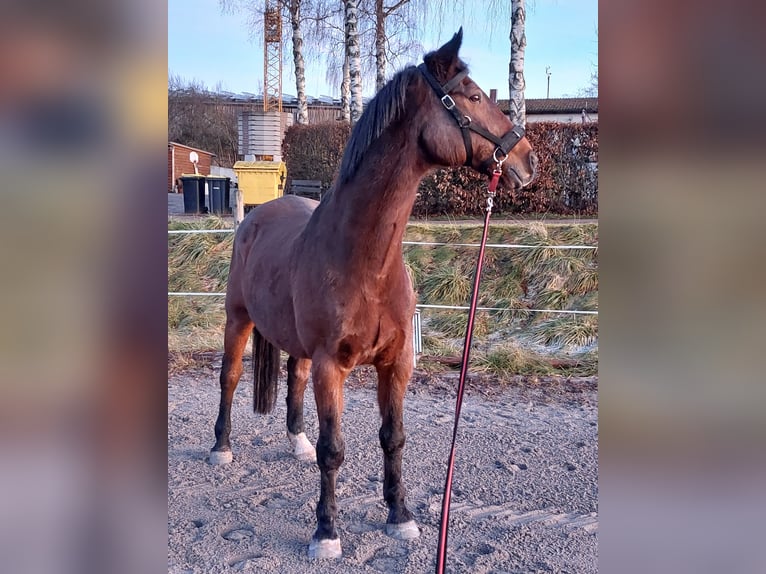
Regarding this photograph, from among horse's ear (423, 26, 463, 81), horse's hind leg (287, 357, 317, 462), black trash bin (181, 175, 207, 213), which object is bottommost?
horse's hind leg (287, 357, 317, 462)

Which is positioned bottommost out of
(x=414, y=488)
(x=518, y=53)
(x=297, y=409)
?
(x=414, y=488)

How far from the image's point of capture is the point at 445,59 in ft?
8.61

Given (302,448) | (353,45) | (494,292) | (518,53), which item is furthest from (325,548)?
(353,45)

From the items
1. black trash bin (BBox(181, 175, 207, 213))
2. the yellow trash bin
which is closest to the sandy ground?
the yellow trash bin

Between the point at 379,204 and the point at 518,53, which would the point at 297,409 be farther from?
the point at 518,53

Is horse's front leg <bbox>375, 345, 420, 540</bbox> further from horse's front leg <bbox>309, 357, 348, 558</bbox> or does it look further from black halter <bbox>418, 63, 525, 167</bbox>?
black halter <bbox>418, 63, 525, 167</bbox>

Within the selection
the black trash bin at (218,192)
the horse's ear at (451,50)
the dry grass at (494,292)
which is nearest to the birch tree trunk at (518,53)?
the dry grass at (494,292)

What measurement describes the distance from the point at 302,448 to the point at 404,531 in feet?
4.27

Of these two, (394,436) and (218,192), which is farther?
(218,192)

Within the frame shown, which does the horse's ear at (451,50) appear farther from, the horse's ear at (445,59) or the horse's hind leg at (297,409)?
the horse's hind leg at (297,409)

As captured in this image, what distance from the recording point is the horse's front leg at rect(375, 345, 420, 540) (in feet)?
10.2

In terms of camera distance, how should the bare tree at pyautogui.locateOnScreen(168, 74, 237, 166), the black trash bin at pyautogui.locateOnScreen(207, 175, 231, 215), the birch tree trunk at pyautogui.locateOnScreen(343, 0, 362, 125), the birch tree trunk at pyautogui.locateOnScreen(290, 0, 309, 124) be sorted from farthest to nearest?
the bare tree at pyautogui.locateOnScreen(168, 74, 237, 166) → the birch tree trunk at pyautogui.locateOnScreen(290, 0, 309, 124) → the black trash bin at pyautogui.locateOnScreen(207, 175, 231, 215) → the birch tree trunk at pyautogui.locateOnScreen(343, 0, 362, 125)
